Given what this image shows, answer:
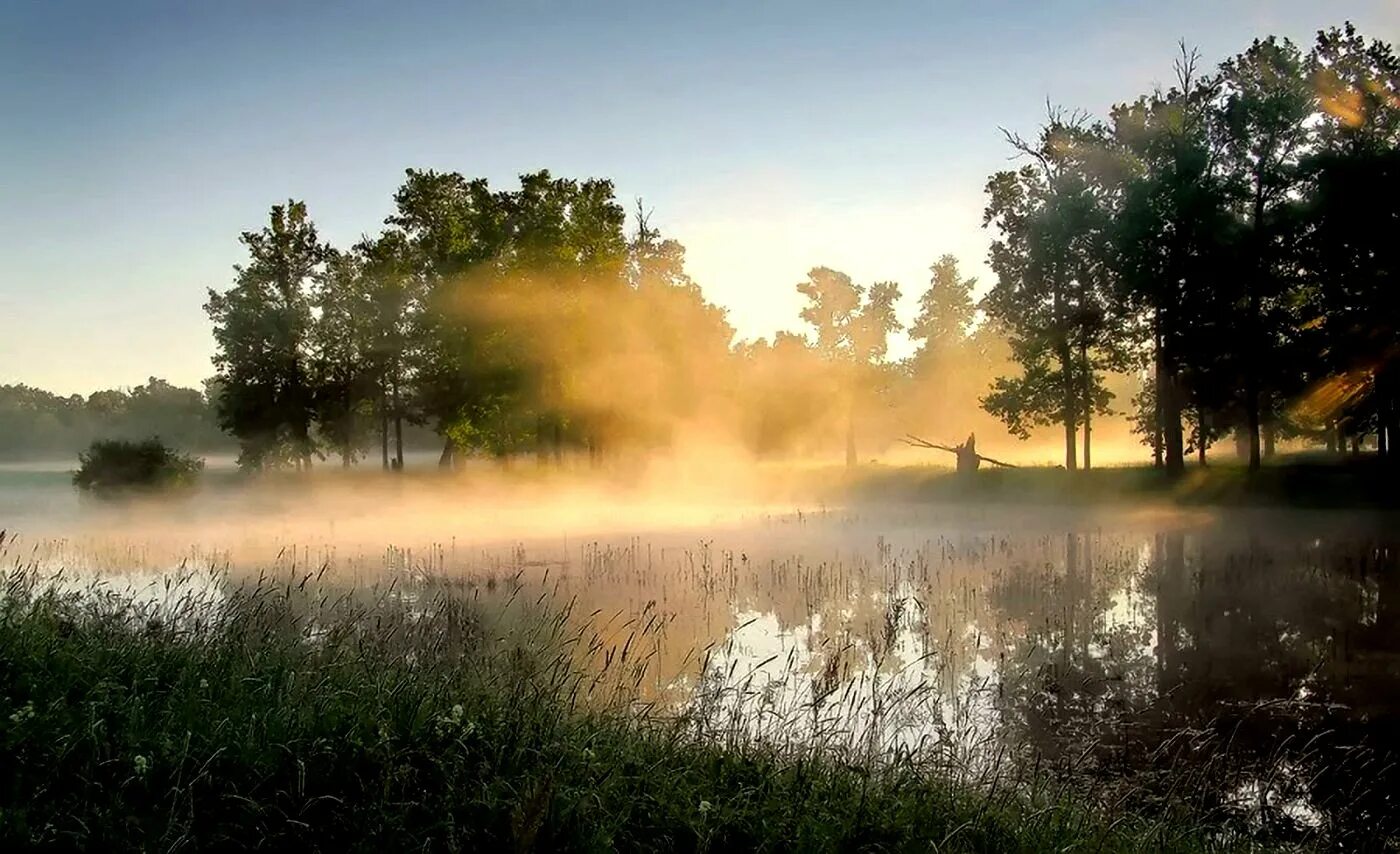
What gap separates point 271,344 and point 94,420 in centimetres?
8134

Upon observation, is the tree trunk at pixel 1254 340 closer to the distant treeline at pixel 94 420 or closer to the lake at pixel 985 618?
the lake at pixel 985 618

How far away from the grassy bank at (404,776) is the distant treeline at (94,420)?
11011 centimetres

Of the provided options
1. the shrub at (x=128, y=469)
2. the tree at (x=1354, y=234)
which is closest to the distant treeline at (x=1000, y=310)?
the tree at (x=1354, y=234)

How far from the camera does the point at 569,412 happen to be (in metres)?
45.9

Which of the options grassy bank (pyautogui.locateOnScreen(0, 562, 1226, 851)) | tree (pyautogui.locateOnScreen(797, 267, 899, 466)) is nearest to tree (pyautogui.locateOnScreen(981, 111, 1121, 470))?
tree (pyautogui.locateOnScreen(797, 267, 899, 466))

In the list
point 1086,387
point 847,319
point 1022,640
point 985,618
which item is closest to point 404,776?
point 1022,640

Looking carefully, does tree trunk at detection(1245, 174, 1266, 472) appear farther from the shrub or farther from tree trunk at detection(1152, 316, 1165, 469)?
the shrub

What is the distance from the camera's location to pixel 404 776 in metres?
5.75

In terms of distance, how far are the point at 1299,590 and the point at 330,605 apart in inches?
681

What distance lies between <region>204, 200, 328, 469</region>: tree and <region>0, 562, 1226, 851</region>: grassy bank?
4696 centimetres

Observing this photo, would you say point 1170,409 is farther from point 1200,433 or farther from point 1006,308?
point 1006,308

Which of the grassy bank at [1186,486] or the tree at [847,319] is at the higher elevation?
the tree at [847,319]

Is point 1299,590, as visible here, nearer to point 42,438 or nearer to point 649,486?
point 649,486

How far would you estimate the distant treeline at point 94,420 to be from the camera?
111 metres
